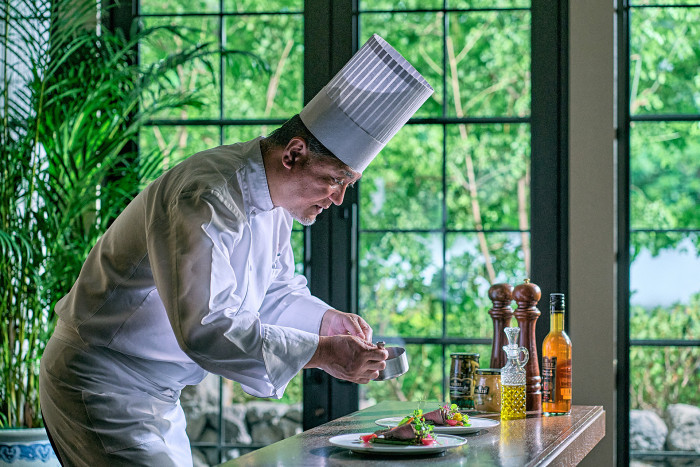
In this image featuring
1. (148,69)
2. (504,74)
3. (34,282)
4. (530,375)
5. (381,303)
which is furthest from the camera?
(504,74)

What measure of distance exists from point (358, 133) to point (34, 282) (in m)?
1.71

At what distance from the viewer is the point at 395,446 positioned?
1.76 meters

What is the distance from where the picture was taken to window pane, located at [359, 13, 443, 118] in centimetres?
405

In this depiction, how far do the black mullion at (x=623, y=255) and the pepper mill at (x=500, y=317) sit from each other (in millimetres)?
1129

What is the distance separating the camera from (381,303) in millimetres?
4008

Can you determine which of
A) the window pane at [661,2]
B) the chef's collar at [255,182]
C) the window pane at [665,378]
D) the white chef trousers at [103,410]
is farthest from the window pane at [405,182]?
the white chef trousers at [103,410]

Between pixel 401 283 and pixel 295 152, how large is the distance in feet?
6.61

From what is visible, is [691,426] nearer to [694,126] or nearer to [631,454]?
[631,454]

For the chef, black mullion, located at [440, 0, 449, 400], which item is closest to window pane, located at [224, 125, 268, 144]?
black mullion, located at [440, 0, 449, 400]

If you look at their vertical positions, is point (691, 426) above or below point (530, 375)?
below

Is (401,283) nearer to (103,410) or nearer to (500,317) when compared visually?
(500,317)

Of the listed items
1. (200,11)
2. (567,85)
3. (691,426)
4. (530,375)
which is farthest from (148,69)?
(691,426)

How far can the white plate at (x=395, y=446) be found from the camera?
5.63 ft

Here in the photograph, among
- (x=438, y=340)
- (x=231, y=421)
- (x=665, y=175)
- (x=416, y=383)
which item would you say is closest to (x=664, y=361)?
(x=665, y=175)
